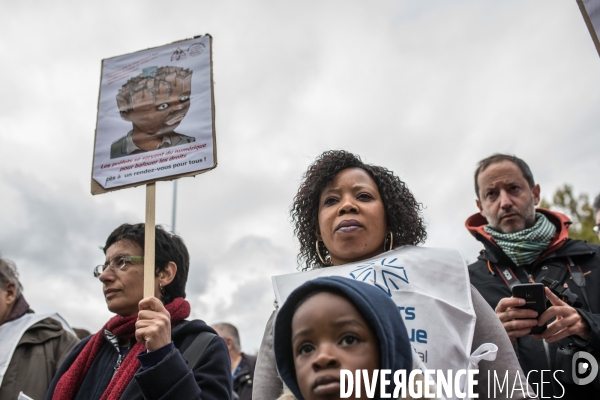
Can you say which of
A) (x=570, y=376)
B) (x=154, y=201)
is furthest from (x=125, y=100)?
(x=570, y=376)

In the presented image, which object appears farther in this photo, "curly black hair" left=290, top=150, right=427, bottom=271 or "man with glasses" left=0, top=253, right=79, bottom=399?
"man with glasses" left=0, top=253, right=79, bottom=399

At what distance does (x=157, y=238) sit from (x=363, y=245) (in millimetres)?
1410

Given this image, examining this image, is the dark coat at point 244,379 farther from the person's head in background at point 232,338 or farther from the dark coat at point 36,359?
the dark coat at point 36,359

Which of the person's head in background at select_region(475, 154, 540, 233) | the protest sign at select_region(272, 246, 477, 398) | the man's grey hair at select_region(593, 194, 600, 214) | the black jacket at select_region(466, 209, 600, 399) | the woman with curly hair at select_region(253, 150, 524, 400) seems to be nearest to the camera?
the protest sign at select_region(272, 246, 477, 398)

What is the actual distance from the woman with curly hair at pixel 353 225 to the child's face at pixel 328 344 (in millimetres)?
476

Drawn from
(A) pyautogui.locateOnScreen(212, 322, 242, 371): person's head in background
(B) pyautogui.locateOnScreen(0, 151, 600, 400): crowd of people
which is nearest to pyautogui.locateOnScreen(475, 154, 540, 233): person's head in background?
(B) pyautogui.locateOnScreen(0, 151, 600, 400): crowd of people

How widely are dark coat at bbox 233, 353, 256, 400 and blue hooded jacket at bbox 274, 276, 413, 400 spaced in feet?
14.2

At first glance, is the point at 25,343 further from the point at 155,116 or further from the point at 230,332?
the point at 230,332

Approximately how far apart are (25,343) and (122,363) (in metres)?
Answer: 1.32

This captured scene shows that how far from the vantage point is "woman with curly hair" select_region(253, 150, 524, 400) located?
191 cm

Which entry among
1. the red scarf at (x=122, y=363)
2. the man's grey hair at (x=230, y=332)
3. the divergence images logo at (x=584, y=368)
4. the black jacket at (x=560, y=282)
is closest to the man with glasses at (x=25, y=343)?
the red scarf at (x=122, y=363)

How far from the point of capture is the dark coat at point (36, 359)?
11.1 feet

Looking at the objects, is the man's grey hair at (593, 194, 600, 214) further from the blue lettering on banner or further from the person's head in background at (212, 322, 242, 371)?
the person's head in background at (212, 322, 242, 371)

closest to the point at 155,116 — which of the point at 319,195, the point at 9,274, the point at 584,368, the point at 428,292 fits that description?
the point at 319,195
